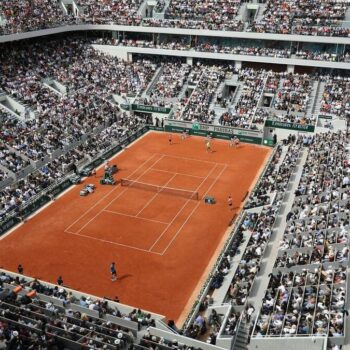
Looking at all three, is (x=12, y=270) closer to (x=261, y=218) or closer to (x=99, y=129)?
(x=261, y=218)

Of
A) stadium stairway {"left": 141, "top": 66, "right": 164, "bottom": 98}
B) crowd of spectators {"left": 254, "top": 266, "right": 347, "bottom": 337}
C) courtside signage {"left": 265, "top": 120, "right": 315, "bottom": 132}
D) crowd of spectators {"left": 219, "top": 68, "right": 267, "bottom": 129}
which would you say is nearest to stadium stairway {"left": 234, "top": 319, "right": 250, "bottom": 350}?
crowd of spectators {"left": 254, "top": 266, "right": 347, "bottom": 337}

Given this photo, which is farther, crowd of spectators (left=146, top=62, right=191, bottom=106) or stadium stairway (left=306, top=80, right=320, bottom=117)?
crowd of spectators (left=146, top=62, right=191, bottom=106)

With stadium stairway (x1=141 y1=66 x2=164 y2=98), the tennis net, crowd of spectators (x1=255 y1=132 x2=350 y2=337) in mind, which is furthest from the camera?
stadium stairway (x1=141 y1=66 x2=164 y2=98)

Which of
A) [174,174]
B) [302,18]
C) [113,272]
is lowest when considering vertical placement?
[174,174]

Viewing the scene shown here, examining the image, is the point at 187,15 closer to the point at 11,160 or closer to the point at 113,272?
the point at 11,160

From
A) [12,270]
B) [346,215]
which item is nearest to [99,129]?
[12,270]

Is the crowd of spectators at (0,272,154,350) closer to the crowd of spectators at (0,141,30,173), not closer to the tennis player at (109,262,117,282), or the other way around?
the tennis player at (109,262,117,282)

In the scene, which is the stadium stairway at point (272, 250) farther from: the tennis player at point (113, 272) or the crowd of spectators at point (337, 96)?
the crowd of spectators at point (337, 96)

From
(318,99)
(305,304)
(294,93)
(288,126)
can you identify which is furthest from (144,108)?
(305,304)
